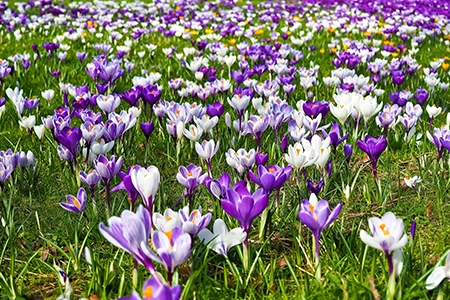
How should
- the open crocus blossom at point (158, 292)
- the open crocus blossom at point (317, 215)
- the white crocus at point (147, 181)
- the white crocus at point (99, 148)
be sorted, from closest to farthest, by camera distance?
the open crocus blossom at point (158, 292)
the open crocus blossom at point (317, 215)
the white crocus at point (147, 181)
the white crocus at point (99, 148)

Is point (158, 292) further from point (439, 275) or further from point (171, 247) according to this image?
point (439, 275)

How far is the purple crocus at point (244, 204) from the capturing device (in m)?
1.88

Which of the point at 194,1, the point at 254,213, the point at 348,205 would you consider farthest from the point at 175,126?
the point at 194,1

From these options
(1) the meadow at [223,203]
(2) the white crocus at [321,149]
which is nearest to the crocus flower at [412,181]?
(1) the meadow at [223,203]

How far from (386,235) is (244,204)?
529mm

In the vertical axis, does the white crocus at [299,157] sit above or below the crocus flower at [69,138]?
above

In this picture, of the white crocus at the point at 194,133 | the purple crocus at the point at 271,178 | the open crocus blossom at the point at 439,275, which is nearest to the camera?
the open crocus blossom at the point at 439,275

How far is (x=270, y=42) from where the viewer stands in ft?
33.0

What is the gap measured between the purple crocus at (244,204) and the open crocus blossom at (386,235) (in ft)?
1.40

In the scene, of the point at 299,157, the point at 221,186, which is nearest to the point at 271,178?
the point at 221,186

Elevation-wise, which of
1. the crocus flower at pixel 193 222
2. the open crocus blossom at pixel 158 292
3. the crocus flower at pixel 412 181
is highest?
the open crocus blossom at pixel 158 292

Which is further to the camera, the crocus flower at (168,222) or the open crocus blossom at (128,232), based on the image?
the crocus flower at (168,222)

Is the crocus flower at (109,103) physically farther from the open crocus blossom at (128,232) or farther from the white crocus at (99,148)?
the open crocus blossom at (128,232)

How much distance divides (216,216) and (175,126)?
95cm
